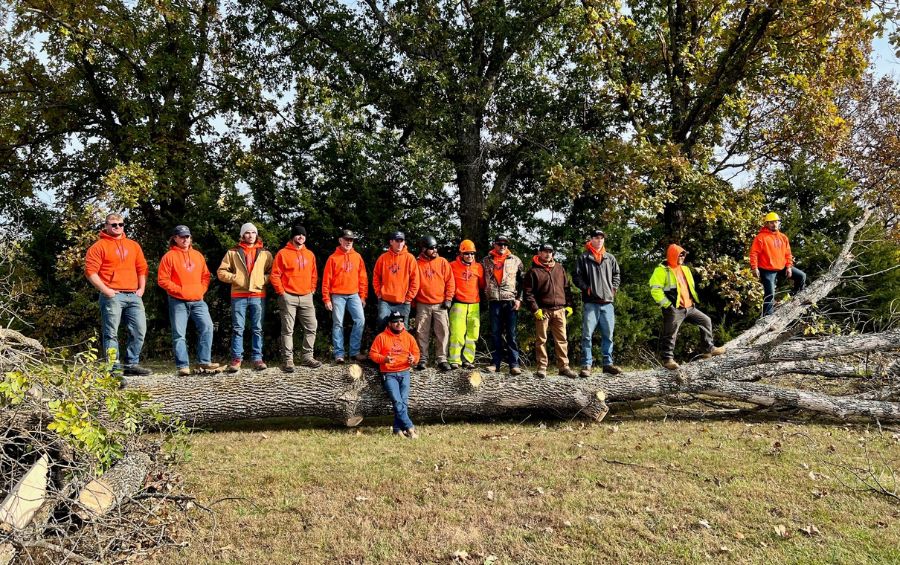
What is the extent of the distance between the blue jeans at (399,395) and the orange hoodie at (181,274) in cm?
272

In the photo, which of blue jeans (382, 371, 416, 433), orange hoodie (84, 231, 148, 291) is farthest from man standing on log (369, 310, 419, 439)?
orange hoodie (84, 231, 148, 291)

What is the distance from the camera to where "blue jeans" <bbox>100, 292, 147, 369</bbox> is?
22.8ft

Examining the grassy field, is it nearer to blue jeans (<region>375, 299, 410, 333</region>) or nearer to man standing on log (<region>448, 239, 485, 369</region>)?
man standing on log (<region>448, 239, 485, 369</region>)

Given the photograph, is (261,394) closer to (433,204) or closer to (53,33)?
(433,204)

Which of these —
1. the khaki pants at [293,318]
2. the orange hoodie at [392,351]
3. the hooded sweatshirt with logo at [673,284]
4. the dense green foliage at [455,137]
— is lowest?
the orange hoodie at [392,351]

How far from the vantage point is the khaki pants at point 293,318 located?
775cm

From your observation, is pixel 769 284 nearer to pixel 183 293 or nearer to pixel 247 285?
pixel 247 285

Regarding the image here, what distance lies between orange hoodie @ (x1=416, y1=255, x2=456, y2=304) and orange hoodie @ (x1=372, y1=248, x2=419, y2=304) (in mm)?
106

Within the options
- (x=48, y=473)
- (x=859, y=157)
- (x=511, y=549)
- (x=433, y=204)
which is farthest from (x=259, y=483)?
(x=859, y=157)

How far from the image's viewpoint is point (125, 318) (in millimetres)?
7277

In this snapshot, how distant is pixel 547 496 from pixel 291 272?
4.56 m

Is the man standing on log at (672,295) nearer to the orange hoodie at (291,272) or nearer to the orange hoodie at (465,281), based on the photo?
the orange hoodie at (465,281)

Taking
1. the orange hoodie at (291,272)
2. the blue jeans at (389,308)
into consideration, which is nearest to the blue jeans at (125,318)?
the orange hoodie at (291,272)

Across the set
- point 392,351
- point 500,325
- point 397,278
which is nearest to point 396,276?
point 397,278
